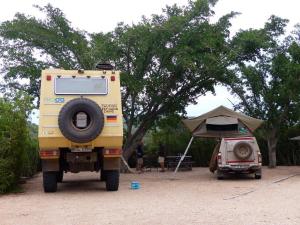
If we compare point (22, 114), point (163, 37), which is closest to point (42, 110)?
point (22, 114)

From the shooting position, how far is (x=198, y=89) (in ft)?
77.8

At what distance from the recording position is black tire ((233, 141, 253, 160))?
691 inches

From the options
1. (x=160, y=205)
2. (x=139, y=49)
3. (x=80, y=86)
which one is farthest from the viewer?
(x=139, y=49)

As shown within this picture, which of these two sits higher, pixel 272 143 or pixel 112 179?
pixel 272 143

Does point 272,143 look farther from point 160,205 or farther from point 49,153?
point 160,205

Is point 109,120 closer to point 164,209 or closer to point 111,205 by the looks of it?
point 111,205

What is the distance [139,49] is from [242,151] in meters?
6.70

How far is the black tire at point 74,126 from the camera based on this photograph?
13430 millimetres

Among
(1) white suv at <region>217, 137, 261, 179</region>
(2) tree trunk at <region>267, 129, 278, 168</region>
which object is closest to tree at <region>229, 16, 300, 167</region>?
(2) tree trunk at <region>267, 129, 278, 168</region>

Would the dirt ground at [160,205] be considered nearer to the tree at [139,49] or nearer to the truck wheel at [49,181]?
the truck wheel at [49,181]

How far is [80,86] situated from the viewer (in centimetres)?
1414

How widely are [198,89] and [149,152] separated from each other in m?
6.20

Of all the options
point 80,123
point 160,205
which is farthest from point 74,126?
point 160,205

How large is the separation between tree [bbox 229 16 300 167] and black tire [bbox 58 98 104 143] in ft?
32.6
